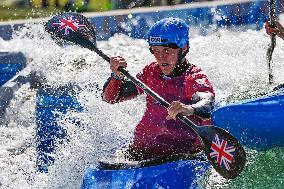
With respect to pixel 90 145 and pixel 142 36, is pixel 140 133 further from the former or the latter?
pixel 142 36

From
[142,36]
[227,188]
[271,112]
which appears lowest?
[142,36]

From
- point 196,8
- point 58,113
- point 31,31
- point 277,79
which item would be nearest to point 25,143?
point 58,113

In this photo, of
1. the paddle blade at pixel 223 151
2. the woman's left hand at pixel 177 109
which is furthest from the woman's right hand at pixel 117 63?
the paddle blade at pixel 223 151

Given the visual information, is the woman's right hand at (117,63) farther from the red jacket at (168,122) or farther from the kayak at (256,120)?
the kayak at (256,120)

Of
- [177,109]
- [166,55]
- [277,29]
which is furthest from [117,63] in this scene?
[277,29]

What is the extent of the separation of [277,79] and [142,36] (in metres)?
4.36

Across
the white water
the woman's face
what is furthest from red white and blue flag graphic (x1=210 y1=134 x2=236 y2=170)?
the white water

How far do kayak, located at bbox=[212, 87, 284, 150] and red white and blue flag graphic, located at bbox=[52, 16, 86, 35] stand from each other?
152 centimetres

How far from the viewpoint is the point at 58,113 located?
5.37 m

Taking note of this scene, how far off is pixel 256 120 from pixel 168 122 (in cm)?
60

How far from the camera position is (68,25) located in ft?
15.0

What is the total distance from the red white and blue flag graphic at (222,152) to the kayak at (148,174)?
7.3 inches

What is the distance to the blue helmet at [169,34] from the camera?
3.64 m

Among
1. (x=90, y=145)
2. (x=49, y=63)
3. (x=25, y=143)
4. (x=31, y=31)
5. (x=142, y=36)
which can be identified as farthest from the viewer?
(x=142, y=36)
